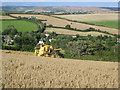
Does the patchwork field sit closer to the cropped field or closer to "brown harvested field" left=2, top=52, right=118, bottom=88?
the cropped field

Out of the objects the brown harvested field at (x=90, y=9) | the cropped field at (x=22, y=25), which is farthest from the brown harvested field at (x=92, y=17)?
the cropped field at (x=22, y=25)

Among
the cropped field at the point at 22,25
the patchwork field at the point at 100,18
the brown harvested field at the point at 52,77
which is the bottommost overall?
the brown harvested field at the point at 52,77

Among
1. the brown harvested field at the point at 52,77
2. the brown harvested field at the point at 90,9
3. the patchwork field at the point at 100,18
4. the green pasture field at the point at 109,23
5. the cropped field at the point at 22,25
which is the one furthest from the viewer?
the brown harvested field at the point at 90,9

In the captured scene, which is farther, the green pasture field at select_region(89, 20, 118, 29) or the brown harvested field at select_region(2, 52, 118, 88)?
the green pasture field at select_region(89, 20, 118, 29)

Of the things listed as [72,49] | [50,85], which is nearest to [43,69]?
[50,85]

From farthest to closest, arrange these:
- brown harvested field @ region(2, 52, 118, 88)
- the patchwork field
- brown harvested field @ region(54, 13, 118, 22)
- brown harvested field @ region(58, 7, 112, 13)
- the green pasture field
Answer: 1. brown harvested field @ region(58, 7, 112, 13)
2. brown harvested field @ region(54, 13, 118, 22)
3. the patchwork field
4. the green pasture field
5. brown harvested field @ region(2, 52, 118, 88)

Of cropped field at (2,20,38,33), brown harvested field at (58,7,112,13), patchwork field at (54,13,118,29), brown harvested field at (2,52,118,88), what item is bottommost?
brown harvested field at (2,52,118,88)

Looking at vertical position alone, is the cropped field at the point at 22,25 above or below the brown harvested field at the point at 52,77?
above

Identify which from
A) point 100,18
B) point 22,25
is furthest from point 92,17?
point 22,25

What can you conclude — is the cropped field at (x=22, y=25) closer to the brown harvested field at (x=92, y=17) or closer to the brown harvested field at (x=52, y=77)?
the brown harvested field at (x=92, y=17)

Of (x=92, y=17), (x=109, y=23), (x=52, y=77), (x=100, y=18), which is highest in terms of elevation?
(x=92, y=17)

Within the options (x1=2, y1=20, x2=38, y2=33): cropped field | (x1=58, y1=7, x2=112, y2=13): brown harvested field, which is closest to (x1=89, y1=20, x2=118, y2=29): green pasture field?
(x1=58, y1=7, x2=112, y2=13): brown harvested field

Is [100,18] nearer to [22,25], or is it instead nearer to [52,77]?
[22,25]

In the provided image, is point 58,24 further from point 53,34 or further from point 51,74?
point 51,74
